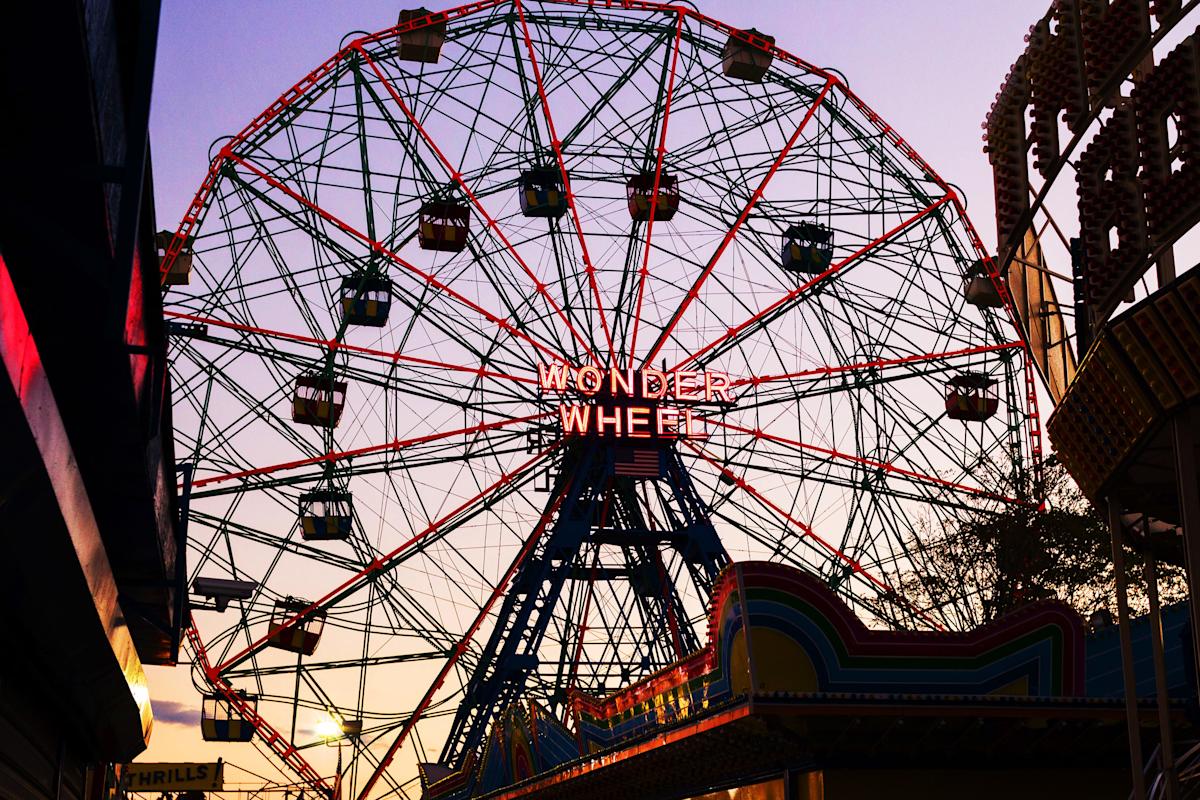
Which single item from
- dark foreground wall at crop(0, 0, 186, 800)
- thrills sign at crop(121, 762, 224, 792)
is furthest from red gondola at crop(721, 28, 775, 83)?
thrills sign at crop(121, 762, 224, 792)

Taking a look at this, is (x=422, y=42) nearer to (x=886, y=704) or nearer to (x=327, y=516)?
(x=327, y=516)

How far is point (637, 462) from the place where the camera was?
35.9 m

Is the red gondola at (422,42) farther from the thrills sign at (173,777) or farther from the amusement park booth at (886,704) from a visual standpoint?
the thrills sign at (173,777)

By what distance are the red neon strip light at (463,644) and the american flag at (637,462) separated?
4.57ft

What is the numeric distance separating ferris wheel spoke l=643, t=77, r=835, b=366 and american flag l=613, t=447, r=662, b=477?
2158 millimetres

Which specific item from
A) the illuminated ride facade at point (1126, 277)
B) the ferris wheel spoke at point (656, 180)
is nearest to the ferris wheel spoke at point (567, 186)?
the ferris wheel spoke at point (656, 180)

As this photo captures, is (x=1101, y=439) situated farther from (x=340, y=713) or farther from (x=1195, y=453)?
(x=340, y=713)

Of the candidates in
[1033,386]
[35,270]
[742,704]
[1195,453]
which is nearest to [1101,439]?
[1195,453]

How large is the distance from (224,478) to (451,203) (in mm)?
8139

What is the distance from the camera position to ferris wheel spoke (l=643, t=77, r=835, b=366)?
3744cm

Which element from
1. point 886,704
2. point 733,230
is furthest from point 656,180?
point 886,704

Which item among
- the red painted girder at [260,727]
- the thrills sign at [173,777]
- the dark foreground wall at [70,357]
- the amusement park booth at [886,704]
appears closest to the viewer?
the dark foreground wall at [70,357]

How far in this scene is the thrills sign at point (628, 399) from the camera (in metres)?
35.7

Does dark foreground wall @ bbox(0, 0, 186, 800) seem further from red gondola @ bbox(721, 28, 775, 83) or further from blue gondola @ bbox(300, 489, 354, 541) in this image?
red gondola @ bbox(721, 28, 775, 83)
